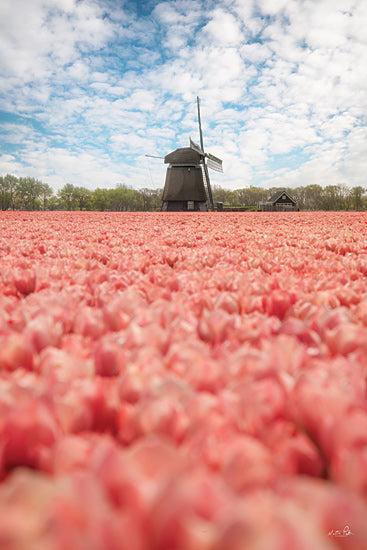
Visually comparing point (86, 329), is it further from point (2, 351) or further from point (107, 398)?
point (107, 398)

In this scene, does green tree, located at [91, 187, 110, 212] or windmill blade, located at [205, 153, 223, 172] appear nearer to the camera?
windmill blade, located at [205, 153, 223, 172]

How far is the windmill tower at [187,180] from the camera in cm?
3969

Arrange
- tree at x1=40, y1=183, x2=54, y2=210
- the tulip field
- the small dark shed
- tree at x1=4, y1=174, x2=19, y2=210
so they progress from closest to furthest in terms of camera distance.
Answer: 1. the tulip field
2. the small dark shed
3. tree at x1=4, y1=174, x2=19, y2=210
4. tree at x1=40, y1=183, x2=54, y2=210

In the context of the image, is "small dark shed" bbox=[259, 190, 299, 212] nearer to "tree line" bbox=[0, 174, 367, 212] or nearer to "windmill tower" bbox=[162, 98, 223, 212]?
"tree line" bbox=[0, 174, 367, 212]

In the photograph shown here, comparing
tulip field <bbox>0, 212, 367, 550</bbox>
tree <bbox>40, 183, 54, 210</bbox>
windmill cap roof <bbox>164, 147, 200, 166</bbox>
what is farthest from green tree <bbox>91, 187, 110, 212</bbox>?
tulip field <bbox>0, 212, 367, 550</bbox>

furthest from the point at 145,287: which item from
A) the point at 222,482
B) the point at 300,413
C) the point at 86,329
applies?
the point at 222,482

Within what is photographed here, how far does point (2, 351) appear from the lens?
1215 millimetres

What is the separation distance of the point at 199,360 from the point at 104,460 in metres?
0.49

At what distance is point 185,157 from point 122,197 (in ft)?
198

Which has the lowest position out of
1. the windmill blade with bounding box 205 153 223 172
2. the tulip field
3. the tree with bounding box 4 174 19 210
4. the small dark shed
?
the tulip field

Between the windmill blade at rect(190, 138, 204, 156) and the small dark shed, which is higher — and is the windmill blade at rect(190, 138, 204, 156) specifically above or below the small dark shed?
above

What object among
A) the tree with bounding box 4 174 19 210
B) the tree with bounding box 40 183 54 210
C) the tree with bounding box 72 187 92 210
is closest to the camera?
the tree with bounding box 4 174 19 210

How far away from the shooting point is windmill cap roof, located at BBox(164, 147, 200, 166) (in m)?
40.1

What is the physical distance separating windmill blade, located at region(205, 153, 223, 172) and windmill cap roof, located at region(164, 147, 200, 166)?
1677 mm
